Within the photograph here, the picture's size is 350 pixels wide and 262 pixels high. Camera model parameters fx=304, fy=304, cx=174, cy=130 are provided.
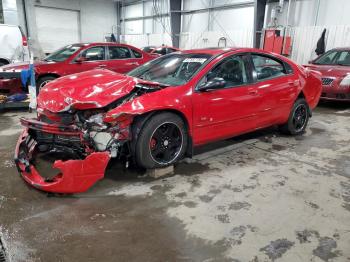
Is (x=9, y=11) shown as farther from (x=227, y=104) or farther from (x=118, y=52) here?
(x=227, y=104)

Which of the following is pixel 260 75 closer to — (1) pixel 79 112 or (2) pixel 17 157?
(1) pixel 79 112

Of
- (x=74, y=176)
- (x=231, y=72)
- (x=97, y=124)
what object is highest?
(x=231, y=72)

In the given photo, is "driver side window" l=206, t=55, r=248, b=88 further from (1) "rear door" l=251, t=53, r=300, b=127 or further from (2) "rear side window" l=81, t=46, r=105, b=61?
(2) "rear side window" l=81, t=46, r=105, b=61

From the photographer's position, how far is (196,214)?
109 inches

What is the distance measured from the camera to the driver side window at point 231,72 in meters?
3.79

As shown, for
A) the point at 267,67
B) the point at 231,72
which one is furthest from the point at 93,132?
the point at 267,67

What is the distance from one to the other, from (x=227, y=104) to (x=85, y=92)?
1.70 m

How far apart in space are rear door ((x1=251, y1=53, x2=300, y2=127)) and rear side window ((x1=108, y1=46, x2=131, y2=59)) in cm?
462

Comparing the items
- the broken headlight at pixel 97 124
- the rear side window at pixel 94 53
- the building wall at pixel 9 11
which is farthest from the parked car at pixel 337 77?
the building wall at pixel 9 11

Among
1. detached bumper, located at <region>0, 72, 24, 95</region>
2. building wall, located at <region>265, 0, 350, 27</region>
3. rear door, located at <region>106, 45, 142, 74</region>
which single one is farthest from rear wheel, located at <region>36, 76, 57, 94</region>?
building wall, located at <region>265, 0, 350, 27</region>

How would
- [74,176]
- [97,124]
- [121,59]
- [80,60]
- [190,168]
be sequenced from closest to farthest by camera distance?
[74,176] < [97,124] < [190,168] < [80,60] < [121,59]

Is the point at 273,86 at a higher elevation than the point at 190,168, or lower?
higher

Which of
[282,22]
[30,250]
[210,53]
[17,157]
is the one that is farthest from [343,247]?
[282,22]

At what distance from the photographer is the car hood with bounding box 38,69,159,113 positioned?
3.07 meters
